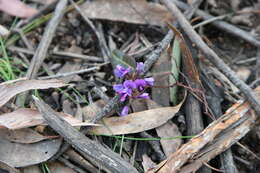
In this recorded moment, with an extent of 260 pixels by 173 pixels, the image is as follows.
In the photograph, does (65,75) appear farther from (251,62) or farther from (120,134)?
(251,62)

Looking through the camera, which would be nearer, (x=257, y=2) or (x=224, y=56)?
(x=224, y=56)

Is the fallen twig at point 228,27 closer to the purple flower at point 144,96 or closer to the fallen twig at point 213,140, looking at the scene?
the fallen twig at point 213,140

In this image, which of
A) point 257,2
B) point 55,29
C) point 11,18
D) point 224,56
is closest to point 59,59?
point 55,29

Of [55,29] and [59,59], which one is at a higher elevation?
[55,29]

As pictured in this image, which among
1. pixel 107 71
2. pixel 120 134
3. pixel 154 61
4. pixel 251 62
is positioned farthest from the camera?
pixel 251 62

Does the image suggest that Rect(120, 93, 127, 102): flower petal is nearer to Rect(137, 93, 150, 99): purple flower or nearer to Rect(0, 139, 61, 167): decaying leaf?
Rect(137, 93, 150, 99): purple flower

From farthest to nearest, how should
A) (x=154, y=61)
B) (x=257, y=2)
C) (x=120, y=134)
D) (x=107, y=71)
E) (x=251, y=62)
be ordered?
(x=257, y=2) < (x=251, y=62) < (x=107, y=71) < (x=154, y=61) < (x=120, y=134)

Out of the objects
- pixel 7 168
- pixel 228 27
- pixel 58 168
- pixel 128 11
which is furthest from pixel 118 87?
pixel 228 27
